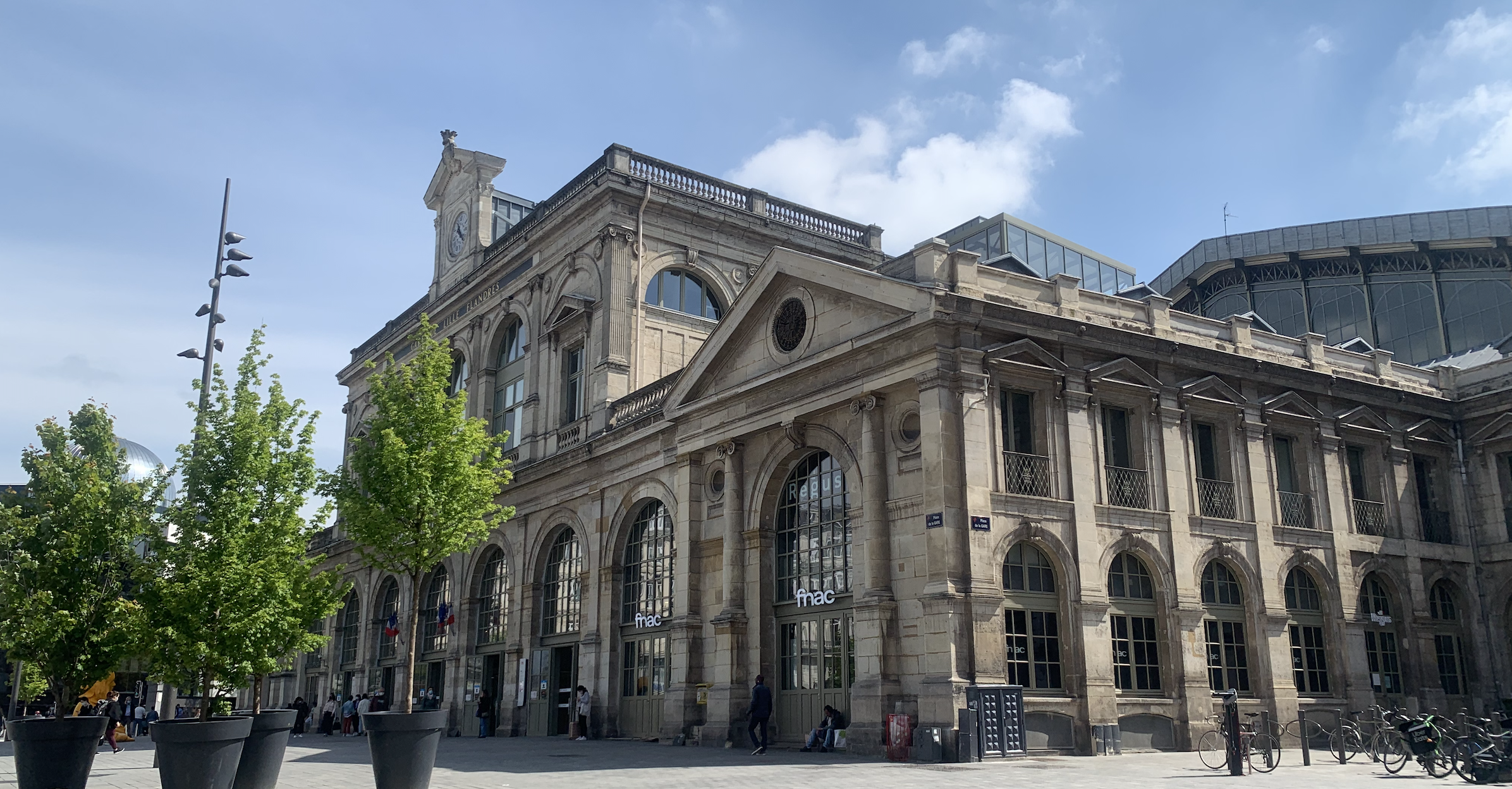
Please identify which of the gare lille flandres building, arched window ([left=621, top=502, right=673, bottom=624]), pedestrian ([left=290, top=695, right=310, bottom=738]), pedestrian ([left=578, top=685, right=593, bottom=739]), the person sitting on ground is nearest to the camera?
the gare lille flandres building

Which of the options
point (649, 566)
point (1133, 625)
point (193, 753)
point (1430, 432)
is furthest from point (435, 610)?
point (1430, 432)

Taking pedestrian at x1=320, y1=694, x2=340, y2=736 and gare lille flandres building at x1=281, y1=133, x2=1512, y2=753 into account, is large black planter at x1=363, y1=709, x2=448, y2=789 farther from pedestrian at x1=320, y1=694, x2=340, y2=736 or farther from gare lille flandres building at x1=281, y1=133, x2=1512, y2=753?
pedestrian at x1=320, y1=694, x2=340, y2=736

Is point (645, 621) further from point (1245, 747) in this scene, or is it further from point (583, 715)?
point (1245, 747)

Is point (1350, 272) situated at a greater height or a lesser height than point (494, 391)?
greater

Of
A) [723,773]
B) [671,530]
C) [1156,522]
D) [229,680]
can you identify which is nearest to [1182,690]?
[1156,522]

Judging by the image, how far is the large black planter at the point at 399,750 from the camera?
42.8ft

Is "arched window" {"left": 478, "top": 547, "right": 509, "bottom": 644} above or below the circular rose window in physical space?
below

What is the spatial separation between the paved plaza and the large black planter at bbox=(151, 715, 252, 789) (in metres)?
3.72

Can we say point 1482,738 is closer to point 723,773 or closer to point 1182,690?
point 1182,690

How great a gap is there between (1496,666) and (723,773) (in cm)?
2059

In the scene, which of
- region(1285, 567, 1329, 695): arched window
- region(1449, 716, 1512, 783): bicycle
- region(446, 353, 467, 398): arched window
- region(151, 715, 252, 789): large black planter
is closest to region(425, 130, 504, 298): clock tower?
region(446, 353, 467, 398): arched window

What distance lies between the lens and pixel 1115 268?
3753 centimetres

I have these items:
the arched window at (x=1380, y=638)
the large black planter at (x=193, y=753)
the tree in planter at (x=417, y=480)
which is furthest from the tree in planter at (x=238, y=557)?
the arched window at (x=1380, y=638)

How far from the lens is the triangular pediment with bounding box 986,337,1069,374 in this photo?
68.8ft
